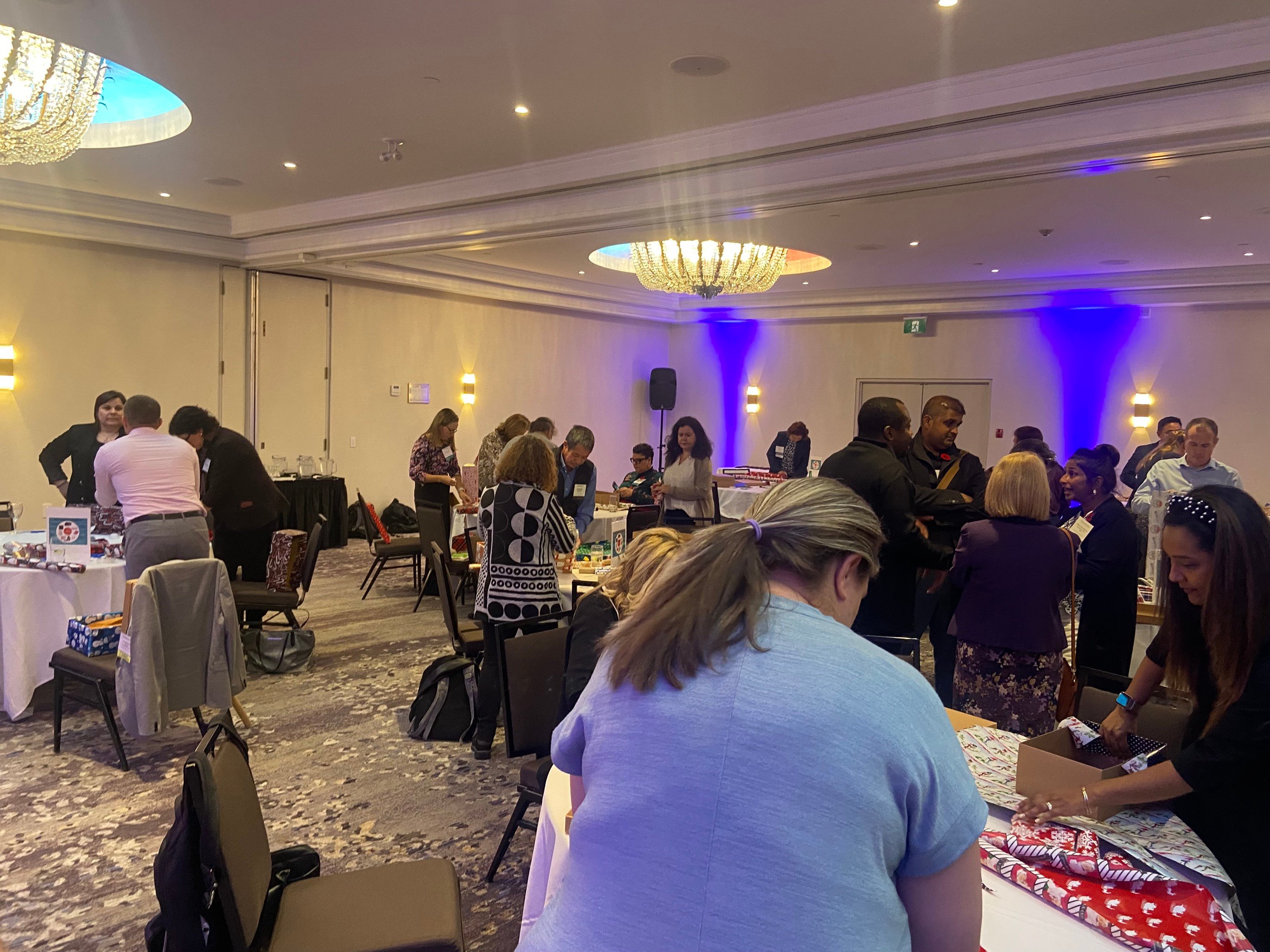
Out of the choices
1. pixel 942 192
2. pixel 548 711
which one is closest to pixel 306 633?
pixel 548 711

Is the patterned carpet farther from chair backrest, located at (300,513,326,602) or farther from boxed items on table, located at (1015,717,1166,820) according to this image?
boxed items on table, located at (1015,717,1166,820)

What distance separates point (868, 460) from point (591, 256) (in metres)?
7.50

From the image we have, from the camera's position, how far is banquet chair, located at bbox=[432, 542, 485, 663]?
4652 millimetres

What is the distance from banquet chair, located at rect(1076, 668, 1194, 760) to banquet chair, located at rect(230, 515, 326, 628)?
4.46 m

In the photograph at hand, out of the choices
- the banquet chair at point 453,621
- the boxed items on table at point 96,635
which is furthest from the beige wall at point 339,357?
the banquet chair at point 453,621

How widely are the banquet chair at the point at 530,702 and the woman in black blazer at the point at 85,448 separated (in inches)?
171

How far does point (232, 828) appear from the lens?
1843 millimetres

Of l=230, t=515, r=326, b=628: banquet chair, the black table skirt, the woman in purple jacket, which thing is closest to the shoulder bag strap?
the woman in purple jacket

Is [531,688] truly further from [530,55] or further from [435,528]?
[435,528]

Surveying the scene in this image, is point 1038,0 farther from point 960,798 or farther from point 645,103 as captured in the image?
point 960,798

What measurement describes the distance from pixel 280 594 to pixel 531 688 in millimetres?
3178

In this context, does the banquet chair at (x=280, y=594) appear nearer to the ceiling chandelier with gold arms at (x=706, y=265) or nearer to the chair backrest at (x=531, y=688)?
the chair backrest at (x=531, y=688)

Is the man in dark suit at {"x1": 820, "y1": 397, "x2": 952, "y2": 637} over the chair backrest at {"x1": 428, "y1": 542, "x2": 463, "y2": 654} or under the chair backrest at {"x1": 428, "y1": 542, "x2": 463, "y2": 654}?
over

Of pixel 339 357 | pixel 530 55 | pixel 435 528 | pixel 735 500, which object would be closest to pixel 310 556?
pixel 435 528
